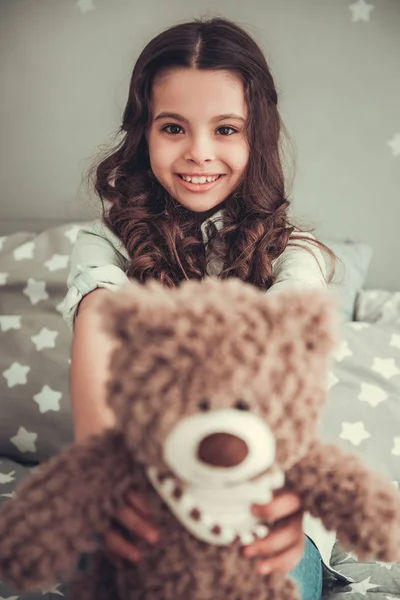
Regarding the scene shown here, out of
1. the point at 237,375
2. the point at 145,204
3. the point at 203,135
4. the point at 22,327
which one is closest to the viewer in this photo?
the point at 237,375

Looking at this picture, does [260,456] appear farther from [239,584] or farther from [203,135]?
[203,135]

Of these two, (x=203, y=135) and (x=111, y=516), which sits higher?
(x=203, y=135)

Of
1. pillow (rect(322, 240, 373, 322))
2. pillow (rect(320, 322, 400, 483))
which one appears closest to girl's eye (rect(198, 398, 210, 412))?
pillow (rect(320, 322, 400, 483))

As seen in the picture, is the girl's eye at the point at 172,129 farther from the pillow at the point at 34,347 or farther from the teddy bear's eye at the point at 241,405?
the teddy bear's eye at the point at 241,405

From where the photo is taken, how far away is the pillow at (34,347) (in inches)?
45.6

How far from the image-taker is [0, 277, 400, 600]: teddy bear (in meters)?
0.39

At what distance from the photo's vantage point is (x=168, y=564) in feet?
1.47

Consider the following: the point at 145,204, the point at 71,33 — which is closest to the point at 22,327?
the point at 145,204

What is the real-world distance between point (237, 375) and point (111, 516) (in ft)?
0.59

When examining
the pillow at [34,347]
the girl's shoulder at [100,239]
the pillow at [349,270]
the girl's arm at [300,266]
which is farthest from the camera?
the pillow at [349,270]

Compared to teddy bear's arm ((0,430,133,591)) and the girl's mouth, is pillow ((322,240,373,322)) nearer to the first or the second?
the girl's mouth

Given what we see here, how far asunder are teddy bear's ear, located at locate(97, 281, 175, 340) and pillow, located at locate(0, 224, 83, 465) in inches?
31.4

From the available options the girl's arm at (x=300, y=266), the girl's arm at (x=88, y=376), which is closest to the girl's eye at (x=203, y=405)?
the girl's arm at (x=88, y=376)

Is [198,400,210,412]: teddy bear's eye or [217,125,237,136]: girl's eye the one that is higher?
[217,125,237,136]: girl's eye
